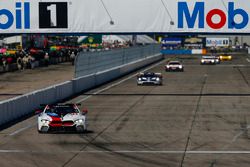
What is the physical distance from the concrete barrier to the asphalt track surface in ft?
2.54

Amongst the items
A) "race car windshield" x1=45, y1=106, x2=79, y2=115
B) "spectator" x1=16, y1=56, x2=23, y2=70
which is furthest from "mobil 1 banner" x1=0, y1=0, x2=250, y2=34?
"spectator" x1=16, y1=56, x2=23, y2=70

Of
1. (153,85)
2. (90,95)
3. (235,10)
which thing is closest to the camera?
(235,10)

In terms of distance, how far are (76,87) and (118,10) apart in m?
12.8

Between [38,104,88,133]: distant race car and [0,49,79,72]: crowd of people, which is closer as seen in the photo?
[38,104,88,133]: distant race car

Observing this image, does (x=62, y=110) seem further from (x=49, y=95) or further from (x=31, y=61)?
(x=31, y=61)

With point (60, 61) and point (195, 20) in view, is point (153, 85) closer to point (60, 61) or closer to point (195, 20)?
point (195, 20)

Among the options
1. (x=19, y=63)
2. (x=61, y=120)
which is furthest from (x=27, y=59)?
(x=61, y=120)

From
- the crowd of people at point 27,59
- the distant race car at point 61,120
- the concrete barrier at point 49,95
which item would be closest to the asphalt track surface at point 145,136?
the distant race car at point 61,120

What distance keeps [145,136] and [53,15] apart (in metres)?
13.6

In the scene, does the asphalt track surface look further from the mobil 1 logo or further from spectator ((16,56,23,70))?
spectator ((16,56,23,70))

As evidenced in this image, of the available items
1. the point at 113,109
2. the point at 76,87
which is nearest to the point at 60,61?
the point at 76,87

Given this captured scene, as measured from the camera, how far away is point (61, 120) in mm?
29188

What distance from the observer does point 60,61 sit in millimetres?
111375

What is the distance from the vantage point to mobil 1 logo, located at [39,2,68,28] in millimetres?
40062
